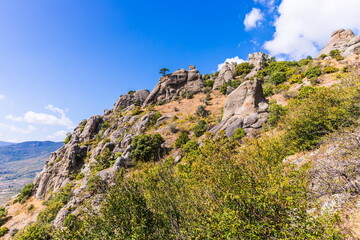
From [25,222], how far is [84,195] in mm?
21429

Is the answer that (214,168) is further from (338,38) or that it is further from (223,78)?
(338,38)

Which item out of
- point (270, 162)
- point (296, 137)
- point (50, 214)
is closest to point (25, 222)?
point (50, 214)

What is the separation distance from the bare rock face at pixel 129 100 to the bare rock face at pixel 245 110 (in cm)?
5489

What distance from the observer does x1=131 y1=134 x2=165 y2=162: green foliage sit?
40.3 metres

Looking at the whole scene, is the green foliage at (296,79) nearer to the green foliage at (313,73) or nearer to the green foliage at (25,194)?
the green foliage at (313,73)

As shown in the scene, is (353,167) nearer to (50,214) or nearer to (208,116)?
(208,116)

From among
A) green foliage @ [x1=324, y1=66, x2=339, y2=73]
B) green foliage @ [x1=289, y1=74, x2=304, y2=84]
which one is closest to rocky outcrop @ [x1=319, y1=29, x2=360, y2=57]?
green foliage @ [x1=324, y1=66, x2=339, y2=73]

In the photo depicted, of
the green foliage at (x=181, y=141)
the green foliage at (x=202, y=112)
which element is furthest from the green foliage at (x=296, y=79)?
the green foliage at (x=181, y=141)

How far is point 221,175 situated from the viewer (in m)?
11.2

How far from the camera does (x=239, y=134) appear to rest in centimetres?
3300

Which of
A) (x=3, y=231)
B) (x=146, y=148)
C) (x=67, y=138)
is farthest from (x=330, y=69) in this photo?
(x=67, y=138)

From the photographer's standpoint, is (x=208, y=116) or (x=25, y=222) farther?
(x=208, y=116)

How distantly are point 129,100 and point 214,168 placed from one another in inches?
3222

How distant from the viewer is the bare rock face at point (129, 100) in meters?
85.1
